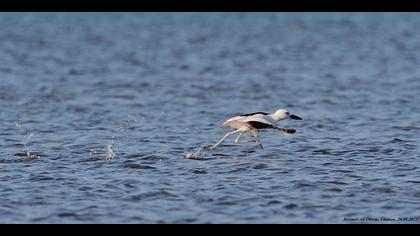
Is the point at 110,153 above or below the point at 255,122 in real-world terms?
below

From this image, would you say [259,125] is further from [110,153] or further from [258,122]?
[110,153]

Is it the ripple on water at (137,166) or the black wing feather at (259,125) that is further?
the black wing feather at (259,125)

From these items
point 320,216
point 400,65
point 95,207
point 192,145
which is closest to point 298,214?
point 320,216

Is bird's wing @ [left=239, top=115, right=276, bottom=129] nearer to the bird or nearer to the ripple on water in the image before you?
the bird

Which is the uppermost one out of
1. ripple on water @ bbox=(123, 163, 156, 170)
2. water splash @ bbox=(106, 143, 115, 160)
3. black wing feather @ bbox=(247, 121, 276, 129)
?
black wing feather @ bbox=(247, 121, 276, 129)

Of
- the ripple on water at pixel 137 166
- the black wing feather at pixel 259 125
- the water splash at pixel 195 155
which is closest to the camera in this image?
the ripple on water at pixel 137 166

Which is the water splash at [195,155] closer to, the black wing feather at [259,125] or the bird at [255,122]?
the bird at [255,122]

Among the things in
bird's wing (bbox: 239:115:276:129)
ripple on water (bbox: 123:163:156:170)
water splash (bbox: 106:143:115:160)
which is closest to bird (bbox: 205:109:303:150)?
bird's wing (bbox: 239:115:276:129)

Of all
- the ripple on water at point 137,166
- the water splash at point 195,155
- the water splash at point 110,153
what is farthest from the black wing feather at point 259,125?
the water splash at point 110,153

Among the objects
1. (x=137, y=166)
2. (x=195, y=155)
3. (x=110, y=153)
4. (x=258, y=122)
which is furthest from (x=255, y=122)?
(x=110, y=153)

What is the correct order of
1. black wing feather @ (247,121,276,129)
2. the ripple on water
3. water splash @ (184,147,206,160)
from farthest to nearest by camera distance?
water splash @ (184,147,206,160), black wing feather @ (247,121,276,129), the ripple on water

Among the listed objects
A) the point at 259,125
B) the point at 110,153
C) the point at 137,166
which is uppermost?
the point at 259,125

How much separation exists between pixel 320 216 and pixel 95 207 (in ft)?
10.6

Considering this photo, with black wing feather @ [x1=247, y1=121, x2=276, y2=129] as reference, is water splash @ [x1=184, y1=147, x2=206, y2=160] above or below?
below
